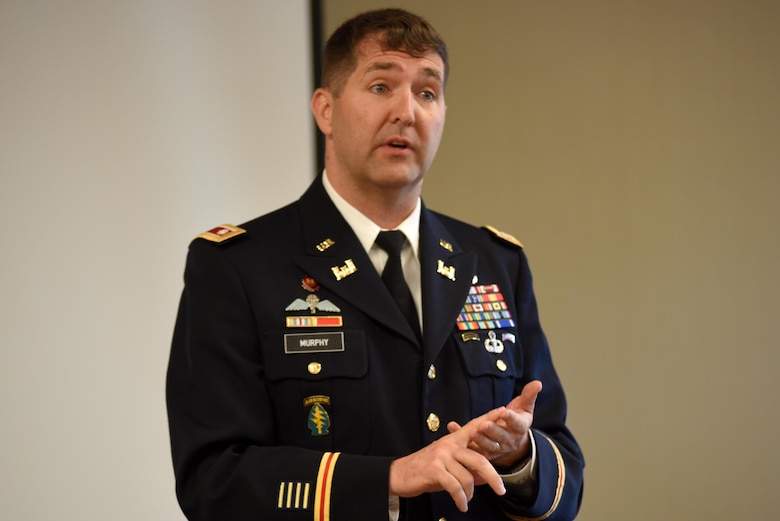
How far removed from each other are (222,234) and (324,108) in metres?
0.33

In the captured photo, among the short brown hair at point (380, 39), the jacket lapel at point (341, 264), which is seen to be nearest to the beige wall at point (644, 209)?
the short brown hair at point (380, 39)

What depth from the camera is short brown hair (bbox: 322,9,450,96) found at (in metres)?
1.61

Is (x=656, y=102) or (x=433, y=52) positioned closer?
(x=433, y=52)

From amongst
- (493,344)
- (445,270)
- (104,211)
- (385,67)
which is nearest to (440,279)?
(445,270)

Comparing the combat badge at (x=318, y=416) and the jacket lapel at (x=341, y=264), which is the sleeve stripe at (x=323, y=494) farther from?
the jacket lapel at (x=341, y=264)

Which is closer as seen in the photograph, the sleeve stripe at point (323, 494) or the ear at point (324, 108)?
the sleeve stripe at point (323, 494)

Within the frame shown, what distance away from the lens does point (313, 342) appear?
59.0 inches

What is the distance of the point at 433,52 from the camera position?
5.35 ft

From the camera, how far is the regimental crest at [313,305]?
153 centimetres

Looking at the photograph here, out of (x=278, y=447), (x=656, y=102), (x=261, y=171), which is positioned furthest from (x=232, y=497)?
(x=656, y=102)

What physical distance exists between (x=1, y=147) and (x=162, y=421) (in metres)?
0.82

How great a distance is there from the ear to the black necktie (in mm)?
245

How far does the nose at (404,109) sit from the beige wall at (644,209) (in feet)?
4.07

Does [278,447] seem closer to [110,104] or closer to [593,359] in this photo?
[110,104]
